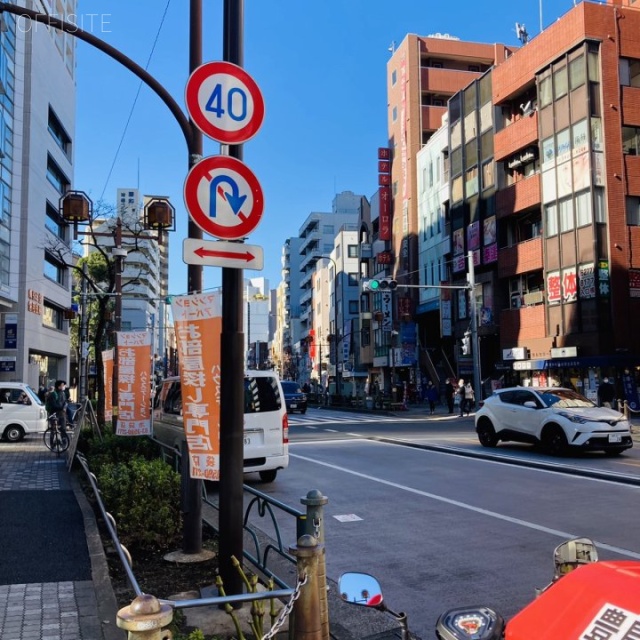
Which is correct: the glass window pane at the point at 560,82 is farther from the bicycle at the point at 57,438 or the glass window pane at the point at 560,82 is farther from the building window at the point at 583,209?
the bicycle at the point at 57,438

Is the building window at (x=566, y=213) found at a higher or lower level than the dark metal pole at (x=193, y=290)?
higher

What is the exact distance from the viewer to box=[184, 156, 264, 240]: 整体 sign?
4.57 m

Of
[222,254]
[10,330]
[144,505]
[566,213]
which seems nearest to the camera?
[222,254]

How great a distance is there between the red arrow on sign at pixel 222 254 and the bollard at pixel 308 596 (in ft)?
6.72

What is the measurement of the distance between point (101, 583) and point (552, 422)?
40.2 feet

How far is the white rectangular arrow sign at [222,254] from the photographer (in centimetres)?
452

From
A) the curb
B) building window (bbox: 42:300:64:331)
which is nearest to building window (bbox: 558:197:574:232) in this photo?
the curb

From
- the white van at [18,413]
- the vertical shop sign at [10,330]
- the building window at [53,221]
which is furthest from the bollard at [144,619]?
the building window at [53,221]

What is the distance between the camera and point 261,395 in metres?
11.6

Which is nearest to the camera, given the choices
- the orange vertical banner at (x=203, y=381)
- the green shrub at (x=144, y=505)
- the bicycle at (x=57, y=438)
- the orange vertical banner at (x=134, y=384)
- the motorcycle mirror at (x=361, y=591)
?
the motorcycle mirror at (x=361, y=591)

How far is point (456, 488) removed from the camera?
11070 millimetres

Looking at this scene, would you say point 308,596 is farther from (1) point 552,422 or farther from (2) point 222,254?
(1) point 552,422

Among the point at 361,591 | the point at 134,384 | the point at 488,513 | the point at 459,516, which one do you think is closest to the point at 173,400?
the point at 134,384

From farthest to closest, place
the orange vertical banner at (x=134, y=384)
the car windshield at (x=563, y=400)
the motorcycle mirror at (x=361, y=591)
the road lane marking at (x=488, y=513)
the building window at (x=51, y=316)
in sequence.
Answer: the building window at (x=51, y=316), the car windshield at (x=563, y=400), the orange vertical banner at (x=134, y=384), the road lane marking at (x=488, y=513), the motorcycle mirror at (x=361, y=591)
